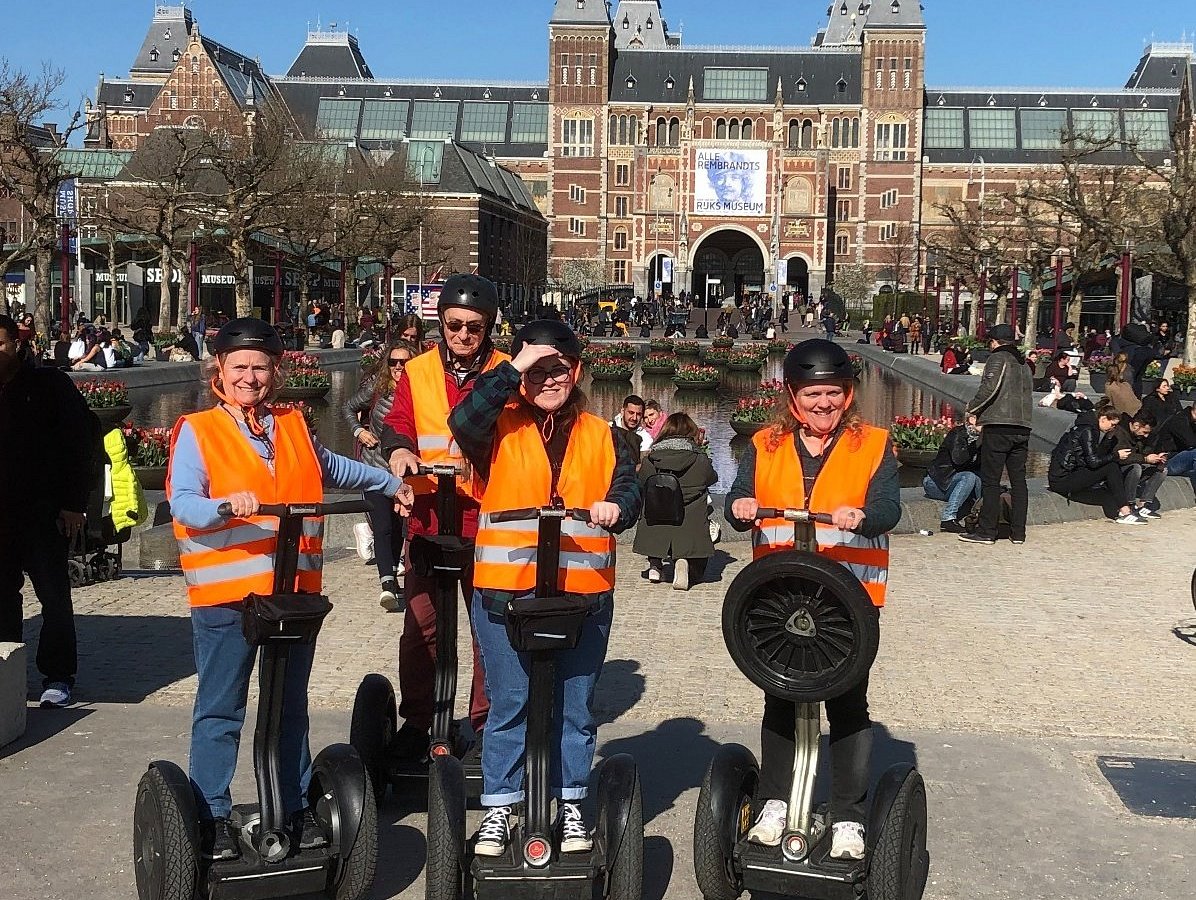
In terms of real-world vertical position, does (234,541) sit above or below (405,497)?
below

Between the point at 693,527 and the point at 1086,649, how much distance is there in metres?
2.70

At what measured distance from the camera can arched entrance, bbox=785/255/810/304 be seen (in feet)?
295

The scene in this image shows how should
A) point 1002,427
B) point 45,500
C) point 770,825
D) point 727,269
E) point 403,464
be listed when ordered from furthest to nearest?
point 727,269 < point 1002,427 < point 45,500 < point 403,464 < point 770,825

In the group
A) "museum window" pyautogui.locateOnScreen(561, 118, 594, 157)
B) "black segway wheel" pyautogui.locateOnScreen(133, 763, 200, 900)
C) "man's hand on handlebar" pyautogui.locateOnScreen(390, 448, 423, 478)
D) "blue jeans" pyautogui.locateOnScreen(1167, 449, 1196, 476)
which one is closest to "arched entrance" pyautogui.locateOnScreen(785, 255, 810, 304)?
"museum window" pyautogui.locateOnScreen(561, 118, 594, 157)

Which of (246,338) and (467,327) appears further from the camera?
(467,327)

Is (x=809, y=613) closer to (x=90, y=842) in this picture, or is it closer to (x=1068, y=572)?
(x=90, y=842)

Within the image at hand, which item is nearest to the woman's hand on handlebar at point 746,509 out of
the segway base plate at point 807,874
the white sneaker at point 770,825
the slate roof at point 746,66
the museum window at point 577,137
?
the white sneaker at point 770,825

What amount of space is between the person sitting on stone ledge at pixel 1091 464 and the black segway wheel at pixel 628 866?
9273 mm

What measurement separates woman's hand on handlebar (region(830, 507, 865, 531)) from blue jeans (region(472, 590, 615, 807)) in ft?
2.25

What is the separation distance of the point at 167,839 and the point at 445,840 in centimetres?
73

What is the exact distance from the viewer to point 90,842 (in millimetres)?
4281

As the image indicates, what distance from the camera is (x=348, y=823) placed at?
12.5ft

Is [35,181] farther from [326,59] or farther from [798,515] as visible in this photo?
[326,59]

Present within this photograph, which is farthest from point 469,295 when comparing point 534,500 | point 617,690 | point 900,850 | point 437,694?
point 617,690
